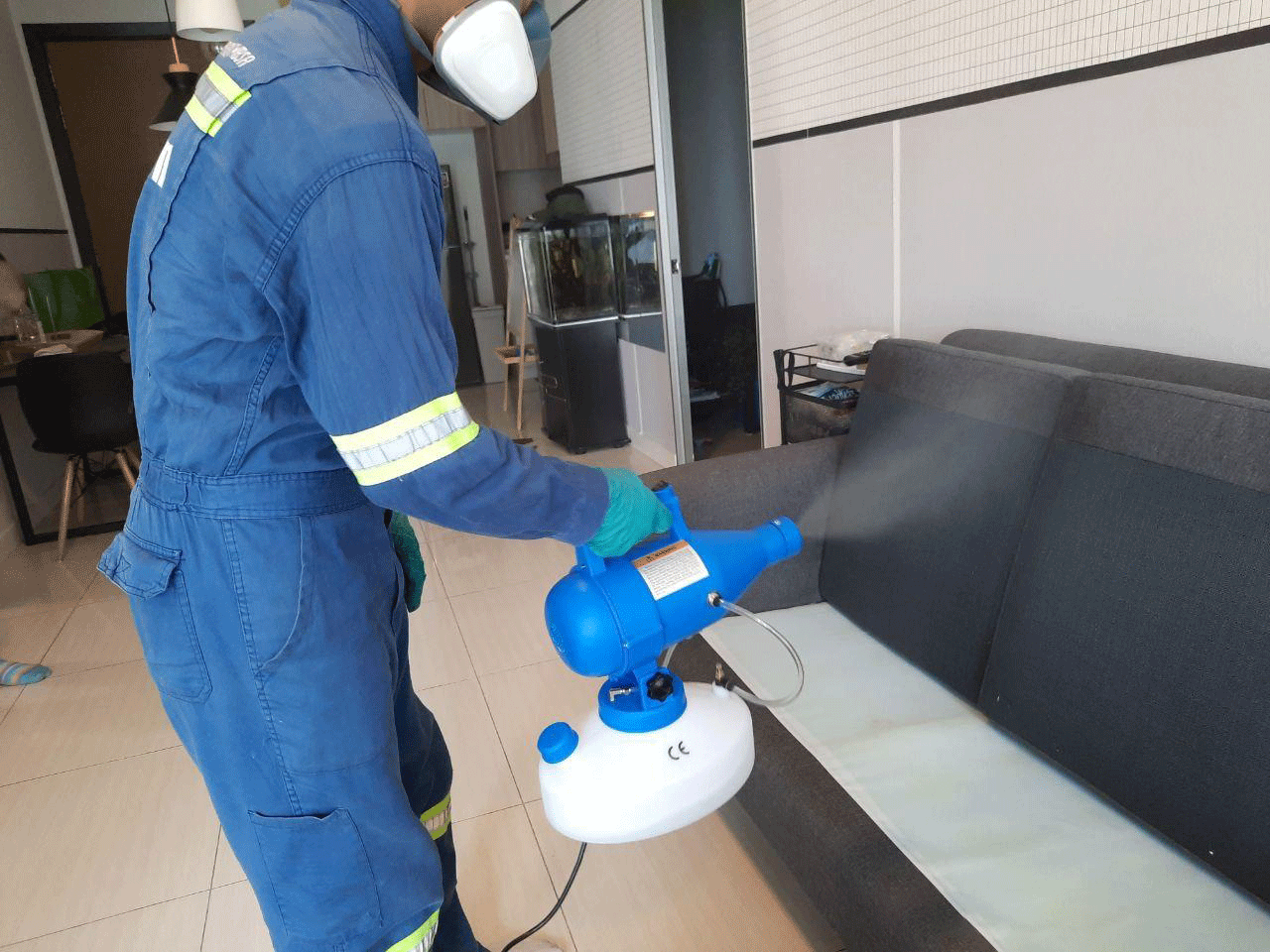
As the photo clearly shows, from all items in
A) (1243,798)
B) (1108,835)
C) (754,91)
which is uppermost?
(754,91)

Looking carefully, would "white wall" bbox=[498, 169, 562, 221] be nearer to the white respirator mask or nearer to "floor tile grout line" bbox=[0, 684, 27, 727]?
"floor tile grout line" bbox=[0, 684, 27, 727]

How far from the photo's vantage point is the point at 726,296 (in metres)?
4.59

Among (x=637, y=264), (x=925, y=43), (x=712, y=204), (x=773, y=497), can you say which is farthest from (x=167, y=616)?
(x=712, y=204)

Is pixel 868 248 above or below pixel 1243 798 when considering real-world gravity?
above

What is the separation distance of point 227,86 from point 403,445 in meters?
0.45

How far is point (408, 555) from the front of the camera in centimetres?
140

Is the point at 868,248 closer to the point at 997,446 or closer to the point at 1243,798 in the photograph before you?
the point at 997,446

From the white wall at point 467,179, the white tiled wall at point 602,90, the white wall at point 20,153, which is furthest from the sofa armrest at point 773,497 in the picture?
the white wall at point 467,179

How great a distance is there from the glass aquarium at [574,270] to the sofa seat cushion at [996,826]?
11.4 feet

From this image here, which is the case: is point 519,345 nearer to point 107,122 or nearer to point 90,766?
point 107,122

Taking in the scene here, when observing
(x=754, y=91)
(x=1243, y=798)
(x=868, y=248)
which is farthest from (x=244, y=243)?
(x=754, y=91)

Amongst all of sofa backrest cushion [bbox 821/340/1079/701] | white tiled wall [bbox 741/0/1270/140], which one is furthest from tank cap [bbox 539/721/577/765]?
white tiled wall [bbox 741/0/1270/140]

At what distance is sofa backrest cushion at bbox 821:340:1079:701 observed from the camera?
5.14 ft

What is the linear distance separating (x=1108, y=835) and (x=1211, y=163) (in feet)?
3.92
